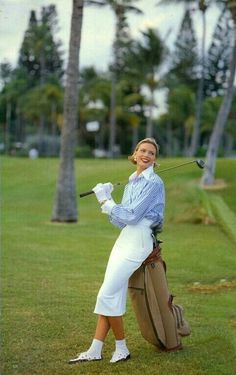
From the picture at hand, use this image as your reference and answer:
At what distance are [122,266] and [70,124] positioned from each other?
30.1 ft

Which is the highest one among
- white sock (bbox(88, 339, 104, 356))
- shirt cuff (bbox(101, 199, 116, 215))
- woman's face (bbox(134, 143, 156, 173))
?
woman's face (bbox(134, 143, 156, 173))

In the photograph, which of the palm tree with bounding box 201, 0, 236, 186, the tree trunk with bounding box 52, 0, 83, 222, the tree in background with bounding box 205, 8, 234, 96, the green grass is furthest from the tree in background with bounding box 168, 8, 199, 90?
the tree trunk with bounding box 52, 0, 83, 222

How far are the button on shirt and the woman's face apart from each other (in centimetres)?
3

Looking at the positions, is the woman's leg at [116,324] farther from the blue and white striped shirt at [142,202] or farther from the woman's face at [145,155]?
the woman's face at [145,155]

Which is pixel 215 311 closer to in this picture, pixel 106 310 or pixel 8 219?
pixel 106 310

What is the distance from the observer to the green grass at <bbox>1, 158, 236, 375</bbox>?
15.9ft

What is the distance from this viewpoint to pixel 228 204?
15.4 m

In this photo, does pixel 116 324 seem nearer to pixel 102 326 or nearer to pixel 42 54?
pixel 102 326

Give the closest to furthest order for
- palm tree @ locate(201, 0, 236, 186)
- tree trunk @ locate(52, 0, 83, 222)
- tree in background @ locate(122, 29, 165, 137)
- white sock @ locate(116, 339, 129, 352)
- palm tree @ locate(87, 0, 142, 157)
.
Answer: white sock @ locate(116, 339, 129, 352) → tree trunk @ locate(52, 0, 83, 222) → palm tree @ locate(201, 0, 236, 186) → palm tree @ locate(87, 0, 142, 157) → tree in background @ locate(122, 29, 165, 137)

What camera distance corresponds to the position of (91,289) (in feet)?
24.4

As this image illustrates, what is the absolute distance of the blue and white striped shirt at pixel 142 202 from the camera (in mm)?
4512

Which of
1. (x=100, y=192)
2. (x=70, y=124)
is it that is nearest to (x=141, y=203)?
(x=100, y=192)

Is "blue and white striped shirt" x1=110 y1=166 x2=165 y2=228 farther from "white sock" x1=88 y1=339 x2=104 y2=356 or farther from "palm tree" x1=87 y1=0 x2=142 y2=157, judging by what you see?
"palm tree" x1=87 y1=0 x2=142 y2=157

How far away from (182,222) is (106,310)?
29.1ft
